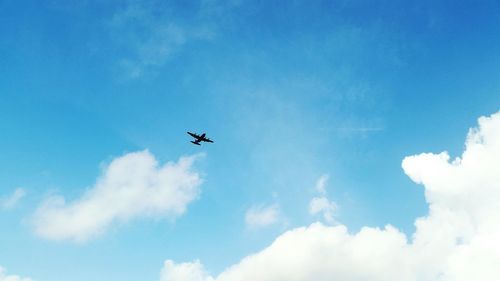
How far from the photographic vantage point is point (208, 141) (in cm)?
8975
